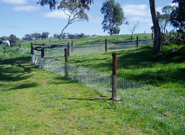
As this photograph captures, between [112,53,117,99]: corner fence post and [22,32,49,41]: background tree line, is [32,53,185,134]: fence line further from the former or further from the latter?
[22,32,49,41]: background tree line

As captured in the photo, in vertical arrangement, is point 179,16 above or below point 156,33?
above

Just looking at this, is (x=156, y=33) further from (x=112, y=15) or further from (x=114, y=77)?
(x=112, y=15)

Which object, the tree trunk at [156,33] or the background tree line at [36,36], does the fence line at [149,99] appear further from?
the background tree line at [36,36]

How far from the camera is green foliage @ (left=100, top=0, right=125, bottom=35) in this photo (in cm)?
6531

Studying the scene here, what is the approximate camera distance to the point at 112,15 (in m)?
65.9

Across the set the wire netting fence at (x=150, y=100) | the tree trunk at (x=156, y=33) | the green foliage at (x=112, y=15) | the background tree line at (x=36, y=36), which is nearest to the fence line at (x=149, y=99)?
the wire netting fence at (x=150, y=100)

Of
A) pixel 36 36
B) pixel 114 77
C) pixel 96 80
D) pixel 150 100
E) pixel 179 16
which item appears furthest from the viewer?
pixel 36 36

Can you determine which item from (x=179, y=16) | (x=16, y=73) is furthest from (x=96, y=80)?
(x=179, y=16)

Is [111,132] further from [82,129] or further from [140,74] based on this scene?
[140,74]

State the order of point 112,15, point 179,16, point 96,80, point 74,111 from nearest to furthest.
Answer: point 74,111 < point 96,80 < point 179,16 < point 112,15

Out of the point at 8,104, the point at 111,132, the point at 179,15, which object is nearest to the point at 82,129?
the point at 111,132

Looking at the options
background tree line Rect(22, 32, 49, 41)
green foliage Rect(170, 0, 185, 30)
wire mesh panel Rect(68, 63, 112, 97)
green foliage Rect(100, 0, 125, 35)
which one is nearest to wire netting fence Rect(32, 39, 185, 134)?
wire mesh panel Rect(68, 63, 112, 97)

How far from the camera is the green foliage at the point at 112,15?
214ft

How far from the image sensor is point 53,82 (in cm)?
1000
